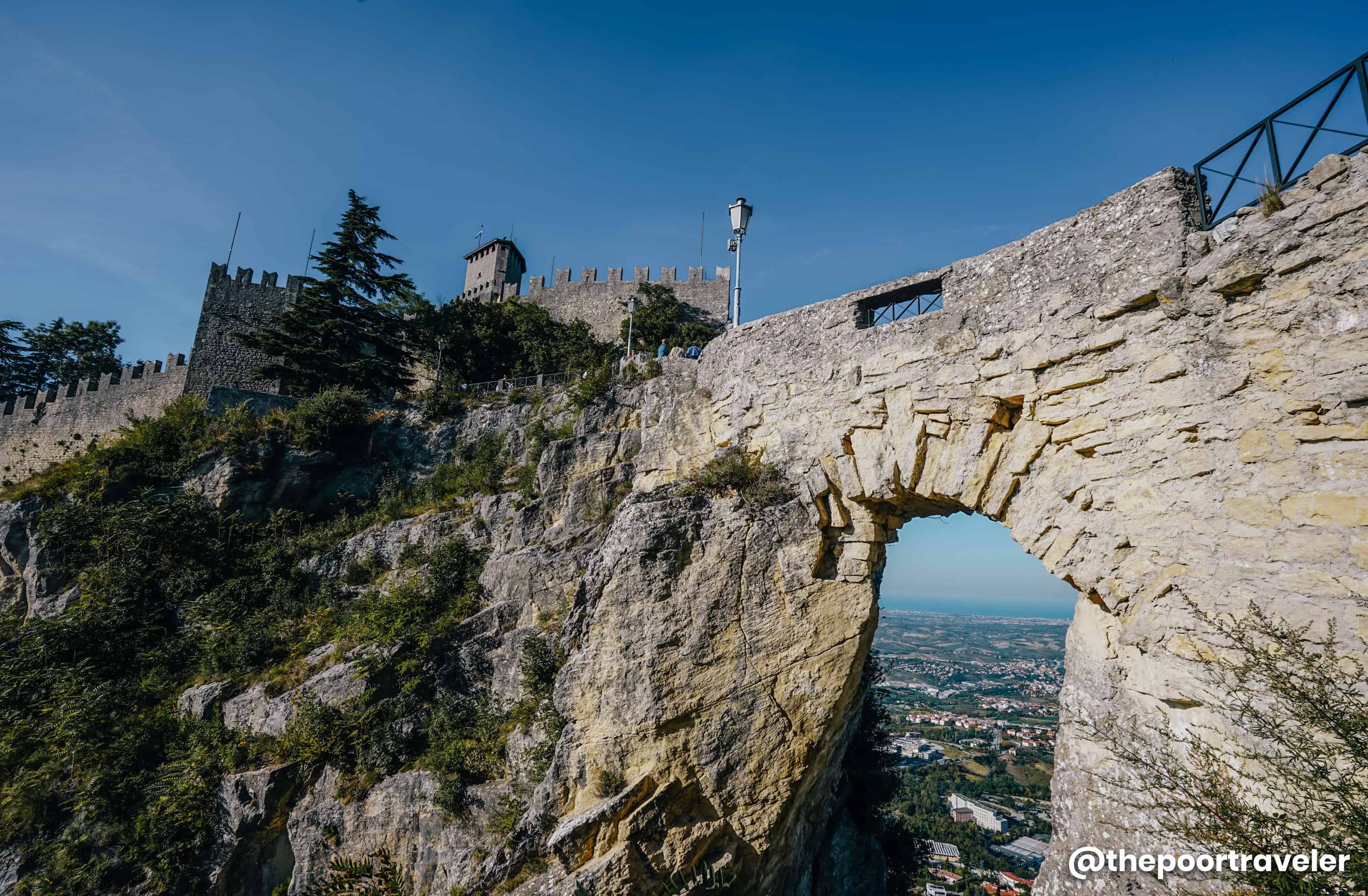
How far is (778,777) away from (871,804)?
1017 cm

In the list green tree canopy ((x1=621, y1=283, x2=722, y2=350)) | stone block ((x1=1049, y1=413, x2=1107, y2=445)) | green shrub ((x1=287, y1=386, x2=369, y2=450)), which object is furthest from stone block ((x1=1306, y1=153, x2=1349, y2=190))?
green tree canopy ((x1=621, y1=283, x2=722, y2=350))

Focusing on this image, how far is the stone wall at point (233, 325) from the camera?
73.6 feet

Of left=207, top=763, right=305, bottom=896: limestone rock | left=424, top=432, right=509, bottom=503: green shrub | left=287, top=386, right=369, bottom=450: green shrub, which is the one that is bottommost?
left=207, top=763, right=305, bottom=896: limestone rock

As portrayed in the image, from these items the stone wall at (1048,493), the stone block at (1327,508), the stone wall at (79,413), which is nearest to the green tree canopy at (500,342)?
the stone wall at (79,413)

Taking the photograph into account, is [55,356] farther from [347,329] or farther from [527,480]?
[527,480]

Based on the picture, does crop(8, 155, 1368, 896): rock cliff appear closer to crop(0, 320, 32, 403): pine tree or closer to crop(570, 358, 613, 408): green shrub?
crop(570, 358, 613, 408): green shrub

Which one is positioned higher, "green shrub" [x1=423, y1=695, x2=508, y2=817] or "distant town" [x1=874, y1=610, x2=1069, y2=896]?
"green shrub" [x1=423, y1=695, x2=508, y2=817]

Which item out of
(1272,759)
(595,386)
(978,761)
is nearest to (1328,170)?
(1272,759)

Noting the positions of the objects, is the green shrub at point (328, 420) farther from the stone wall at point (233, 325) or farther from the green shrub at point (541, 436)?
the green shrub at point (541, 436)

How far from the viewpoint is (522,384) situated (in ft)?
64.6

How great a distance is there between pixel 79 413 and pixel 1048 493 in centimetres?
3132

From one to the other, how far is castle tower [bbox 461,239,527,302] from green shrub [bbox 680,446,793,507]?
93.7 feet

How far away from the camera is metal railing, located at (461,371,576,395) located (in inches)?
711

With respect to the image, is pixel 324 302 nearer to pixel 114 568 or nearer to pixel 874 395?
pixel 114 568
